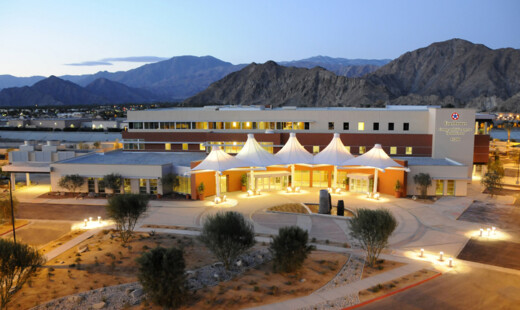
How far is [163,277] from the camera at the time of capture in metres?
16.5

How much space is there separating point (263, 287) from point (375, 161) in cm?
2401

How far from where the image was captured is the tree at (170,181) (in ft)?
130

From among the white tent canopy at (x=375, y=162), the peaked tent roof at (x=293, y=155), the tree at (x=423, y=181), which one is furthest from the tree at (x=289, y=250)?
the tree at (x=423, y=181)

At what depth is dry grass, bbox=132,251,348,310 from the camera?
17406 millimetres

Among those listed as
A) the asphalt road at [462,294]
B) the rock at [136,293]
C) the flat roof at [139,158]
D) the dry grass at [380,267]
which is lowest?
the asphalt road at [462,294]

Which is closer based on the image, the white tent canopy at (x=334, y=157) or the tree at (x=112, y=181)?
the tree at (x=112, y=181)

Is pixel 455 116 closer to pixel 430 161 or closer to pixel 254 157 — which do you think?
pixel 430 161

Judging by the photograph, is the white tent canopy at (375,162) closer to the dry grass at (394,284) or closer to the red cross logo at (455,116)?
the red cross logo at (455,116)

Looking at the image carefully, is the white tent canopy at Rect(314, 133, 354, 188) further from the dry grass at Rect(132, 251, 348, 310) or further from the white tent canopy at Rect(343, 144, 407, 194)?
the dry grass at Rect(132, 251, 348, 310)

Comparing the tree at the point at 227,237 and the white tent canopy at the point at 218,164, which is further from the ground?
the white tent canopy at the point at 218,164

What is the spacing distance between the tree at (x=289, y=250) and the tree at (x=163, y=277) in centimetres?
526

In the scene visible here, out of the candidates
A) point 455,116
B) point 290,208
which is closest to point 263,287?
point 290,208

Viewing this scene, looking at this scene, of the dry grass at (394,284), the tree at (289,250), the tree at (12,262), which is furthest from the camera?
the tree at (289,250)

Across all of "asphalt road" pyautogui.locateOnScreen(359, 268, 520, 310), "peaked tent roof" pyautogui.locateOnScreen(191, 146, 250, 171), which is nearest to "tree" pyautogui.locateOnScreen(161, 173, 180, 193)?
"peaked tent roof" pyautogui.locateOnScreen(191, 146, 250, 171)
